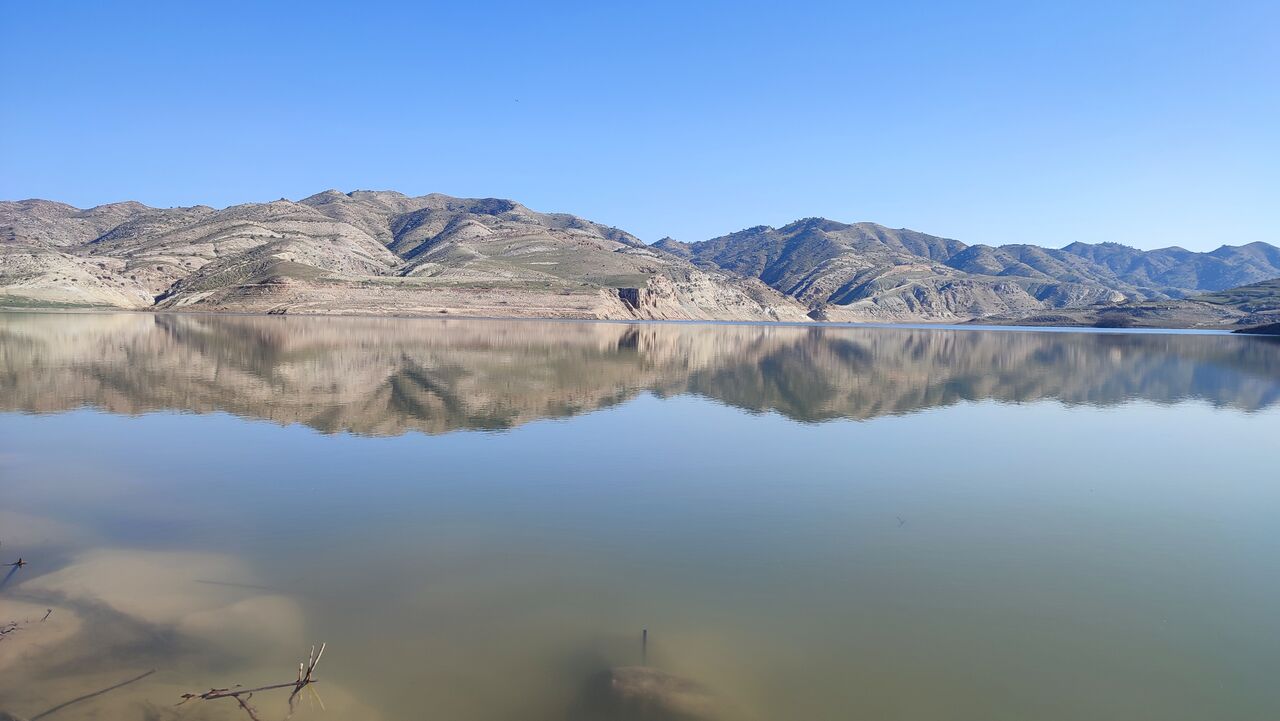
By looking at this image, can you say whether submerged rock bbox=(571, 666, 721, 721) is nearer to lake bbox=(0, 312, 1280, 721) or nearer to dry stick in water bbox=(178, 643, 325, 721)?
lake bbox=(0, 312, 1280, 721)

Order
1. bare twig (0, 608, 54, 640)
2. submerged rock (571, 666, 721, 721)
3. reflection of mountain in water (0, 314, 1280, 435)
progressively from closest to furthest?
submerged rock (571, 666, 721, 721) < bare twig (0, 608, 54, 640) < reflection of mountain in water (0, 314, 1280, 435)

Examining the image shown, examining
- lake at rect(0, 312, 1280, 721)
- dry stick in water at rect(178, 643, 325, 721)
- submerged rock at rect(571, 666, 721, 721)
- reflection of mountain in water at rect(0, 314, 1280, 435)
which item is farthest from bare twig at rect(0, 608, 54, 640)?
reflection of mountain in water at rect(0, 314, 1280, 435)

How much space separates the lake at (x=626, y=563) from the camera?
25.9ft

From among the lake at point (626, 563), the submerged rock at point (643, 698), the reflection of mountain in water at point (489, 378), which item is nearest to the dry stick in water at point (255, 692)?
the lake at point (626, 563)

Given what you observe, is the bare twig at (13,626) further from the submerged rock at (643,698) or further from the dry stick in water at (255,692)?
the submerged rock at (643,698)

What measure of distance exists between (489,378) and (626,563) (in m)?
28.0

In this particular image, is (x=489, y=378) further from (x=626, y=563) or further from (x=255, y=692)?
(x=255, y=692)

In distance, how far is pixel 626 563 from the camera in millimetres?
11453

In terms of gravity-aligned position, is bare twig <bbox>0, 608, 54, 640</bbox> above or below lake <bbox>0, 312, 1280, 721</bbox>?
above

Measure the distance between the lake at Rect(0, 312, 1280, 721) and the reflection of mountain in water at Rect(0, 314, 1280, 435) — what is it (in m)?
1.10

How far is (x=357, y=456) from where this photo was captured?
19047 millimetres

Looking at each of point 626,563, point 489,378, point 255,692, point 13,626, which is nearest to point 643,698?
point 626,563

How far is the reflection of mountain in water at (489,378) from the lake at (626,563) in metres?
1.10

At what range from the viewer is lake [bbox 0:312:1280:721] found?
7.88 meters
